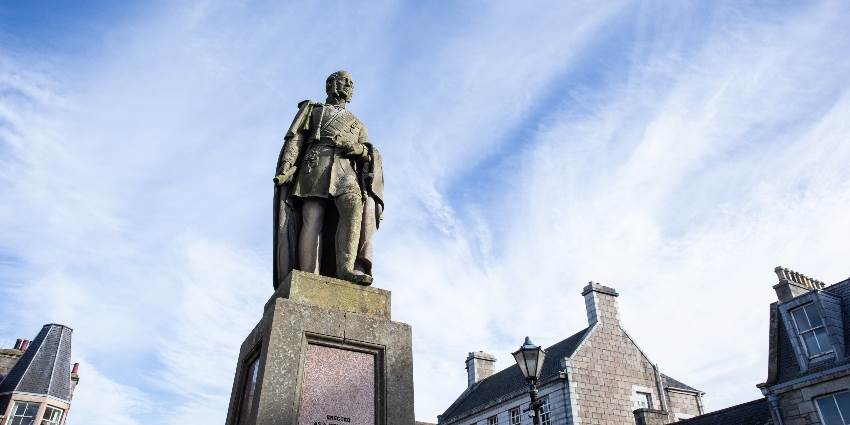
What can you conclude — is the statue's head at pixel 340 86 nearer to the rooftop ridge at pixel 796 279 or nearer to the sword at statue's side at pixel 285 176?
the sword at statue's side at pixel 285 176

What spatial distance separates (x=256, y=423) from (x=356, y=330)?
3.91ft

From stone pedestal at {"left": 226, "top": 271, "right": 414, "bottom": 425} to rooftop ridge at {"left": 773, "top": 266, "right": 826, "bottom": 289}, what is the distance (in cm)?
1993

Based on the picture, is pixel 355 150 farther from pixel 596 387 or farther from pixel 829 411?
pixel 596 387

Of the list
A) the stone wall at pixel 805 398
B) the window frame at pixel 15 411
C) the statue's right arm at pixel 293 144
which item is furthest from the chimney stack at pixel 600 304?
the window frame at pixel 15 411

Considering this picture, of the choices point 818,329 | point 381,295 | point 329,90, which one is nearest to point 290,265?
point 381,295

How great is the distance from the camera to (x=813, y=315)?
1834 centimetres

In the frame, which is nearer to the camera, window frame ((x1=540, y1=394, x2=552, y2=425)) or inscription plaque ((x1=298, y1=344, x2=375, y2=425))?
inscription plaque ((x1=298, y1=344, x2=375, y2=425))

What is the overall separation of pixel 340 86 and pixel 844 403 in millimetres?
18288

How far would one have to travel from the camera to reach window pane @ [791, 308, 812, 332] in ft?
60.3

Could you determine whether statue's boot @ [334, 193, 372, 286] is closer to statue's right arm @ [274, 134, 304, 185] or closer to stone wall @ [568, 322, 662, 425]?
statue's right arm @ [274, 134, 304, 185]

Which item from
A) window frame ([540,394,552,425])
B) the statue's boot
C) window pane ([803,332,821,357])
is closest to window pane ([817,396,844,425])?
window pane ([803,332,821,357])

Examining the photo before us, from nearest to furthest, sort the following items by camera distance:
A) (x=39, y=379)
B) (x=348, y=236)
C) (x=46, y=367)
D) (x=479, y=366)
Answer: (x=348, y=236), (x=39, y=379), (x=46, y=367), (x=479, y=366)

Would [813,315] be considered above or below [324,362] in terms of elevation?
above

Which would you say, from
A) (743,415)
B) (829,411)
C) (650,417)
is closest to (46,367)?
(650,417)
